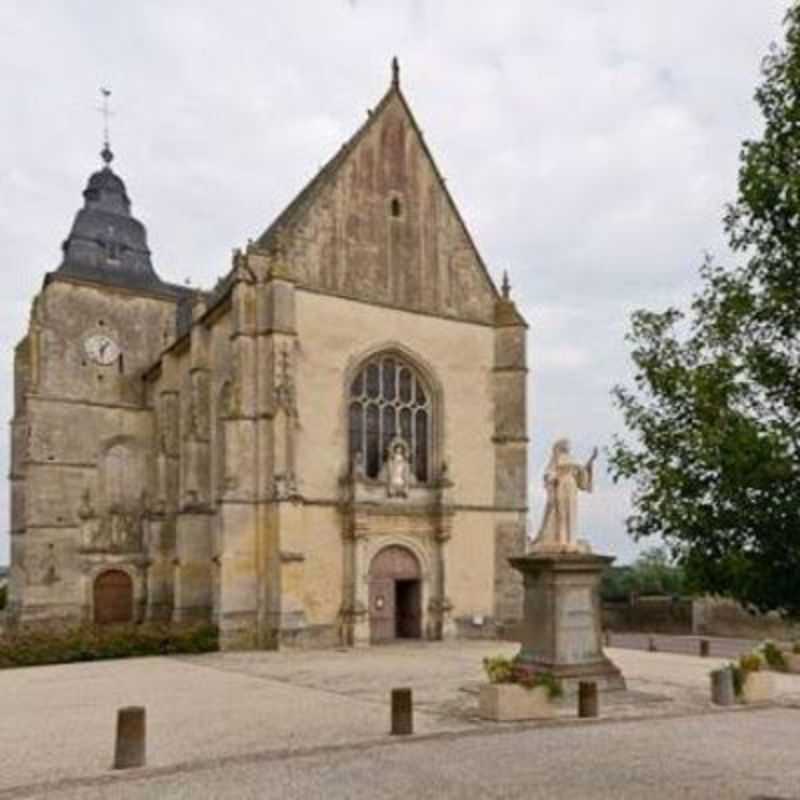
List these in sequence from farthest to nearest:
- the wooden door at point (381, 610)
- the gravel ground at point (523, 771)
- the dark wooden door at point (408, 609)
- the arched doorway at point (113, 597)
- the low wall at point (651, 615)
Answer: the arched doorway at point (113, 597), the low wall at point (651, 615), the dark wooden door at point (408, 609), the wooden door at point (381, 610), the gravel ground at point (523, 771)

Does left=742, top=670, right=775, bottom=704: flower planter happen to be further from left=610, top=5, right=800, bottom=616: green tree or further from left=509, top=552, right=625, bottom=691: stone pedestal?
left=610, top=5, right=800, bottom=616: green tree

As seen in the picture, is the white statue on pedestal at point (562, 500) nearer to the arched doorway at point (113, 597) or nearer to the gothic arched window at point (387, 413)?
the gothic arched window at point (387, 413)

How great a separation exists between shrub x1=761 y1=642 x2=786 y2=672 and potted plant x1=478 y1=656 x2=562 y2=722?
6.70m

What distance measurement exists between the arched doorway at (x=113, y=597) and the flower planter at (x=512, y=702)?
24.7 meters

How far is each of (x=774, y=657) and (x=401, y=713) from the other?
991 cm

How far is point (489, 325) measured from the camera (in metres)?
31.5

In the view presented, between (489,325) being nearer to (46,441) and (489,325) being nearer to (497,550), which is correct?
(497,550)

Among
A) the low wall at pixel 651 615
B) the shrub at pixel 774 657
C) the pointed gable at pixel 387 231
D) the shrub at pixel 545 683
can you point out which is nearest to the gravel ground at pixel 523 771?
the shrub at pixel 545 683

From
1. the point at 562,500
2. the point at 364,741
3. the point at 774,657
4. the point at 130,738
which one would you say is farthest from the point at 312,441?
the point at 130,738

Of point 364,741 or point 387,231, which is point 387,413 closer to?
point 387,231

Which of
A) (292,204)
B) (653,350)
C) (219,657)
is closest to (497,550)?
(219,657)

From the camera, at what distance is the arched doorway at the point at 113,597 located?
34.8 metres

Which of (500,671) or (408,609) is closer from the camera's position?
(500,671)

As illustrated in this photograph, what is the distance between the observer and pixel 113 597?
35281mm
